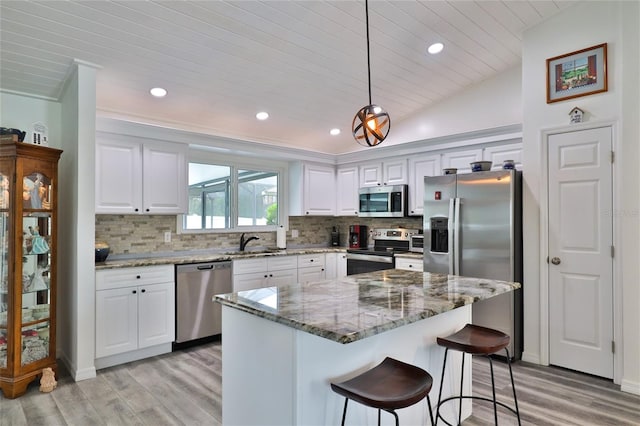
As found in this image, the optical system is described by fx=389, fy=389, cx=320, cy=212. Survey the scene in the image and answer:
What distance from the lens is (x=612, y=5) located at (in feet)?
10.4

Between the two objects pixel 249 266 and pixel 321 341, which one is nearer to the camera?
pixel 321 341

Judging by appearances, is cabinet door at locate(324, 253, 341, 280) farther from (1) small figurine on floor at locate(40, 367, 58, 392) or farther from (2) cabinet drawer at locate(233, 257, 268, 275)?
(1) small figurine on floor at locate(40, 367, 58, 392)

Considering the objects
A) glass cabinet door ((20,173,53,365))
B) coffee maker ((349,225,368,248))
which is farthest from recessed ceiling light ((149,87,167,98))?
coffee maker ((349,225,368,248))

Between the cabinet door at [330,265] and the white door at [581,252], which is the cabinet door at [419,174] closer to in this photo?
the cabinet door at [330,265]

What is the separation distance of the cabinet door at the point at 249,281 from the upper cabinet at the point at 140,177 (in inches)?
37.9

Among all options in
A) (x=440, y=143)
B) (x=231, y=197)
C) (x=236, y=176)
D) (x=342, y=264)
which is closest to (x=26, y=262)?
(x=231, y=197)

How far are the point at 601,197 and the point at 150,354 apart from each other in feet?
14.0

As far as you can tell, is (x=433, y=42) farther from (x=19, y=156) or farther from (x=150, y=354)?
(x=150, y=354)

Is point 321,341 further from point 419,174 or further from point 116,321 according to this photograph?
point 419,174

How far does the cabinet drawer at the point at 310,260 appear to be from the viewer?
4.94 metres

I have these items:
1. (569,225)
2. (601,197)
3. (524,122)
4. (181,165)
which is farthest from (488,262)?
(181,165)

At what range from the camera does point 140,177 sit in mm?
3879

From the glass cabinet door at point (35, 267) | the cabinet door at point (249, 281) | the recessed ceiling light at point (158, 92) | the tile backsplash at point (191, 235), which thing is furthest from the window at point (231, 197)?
the glass cabinet door at point (35, 267)

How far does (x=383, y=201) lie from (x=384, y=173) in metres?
0.39
